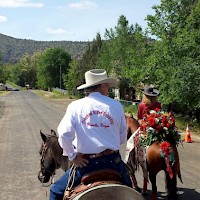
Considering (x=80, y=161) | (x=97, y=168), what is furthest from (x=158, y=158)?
(x=80, y=161)

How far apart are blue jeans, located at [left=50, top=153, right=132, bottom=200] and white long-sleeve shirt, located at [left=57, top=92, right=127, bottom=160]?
0.38 feet

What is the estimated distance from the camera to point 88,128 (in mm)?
3840

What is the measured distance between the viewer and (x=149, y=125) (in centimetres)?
706

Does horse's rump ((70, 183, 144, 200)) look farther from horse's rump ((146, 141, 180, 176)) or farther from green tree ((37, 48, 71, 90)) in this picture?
green tree ((37, 48, 71, 90))

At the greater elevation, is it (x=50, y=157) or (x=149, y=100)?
(x=149, y=100)

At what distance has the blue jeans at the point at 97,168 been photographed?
3885 mm

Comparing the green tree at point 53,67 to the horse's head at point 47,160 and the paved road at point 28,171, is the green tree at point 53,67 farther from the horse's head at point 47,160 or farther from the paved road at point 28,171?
the horse's head at point 47,160

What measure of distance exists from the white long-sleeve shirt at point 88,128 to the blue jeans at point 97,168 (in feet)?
0.38

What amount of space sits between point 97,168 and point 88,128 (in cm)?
44

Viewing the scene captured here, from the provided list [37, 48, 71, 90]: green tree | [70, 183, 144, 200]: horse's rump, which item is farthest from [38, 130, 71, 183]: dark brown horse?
[37, 48, 71, 90]: green tree

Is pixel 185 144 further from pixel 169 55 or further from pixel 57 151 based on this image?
pixel 57 151

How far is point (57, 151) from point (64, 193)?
1.27 metres

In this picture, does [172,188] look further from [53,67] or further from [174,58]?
[53,67]

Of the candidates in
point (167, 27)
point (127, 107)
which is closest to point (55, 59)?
point (127, 107)
